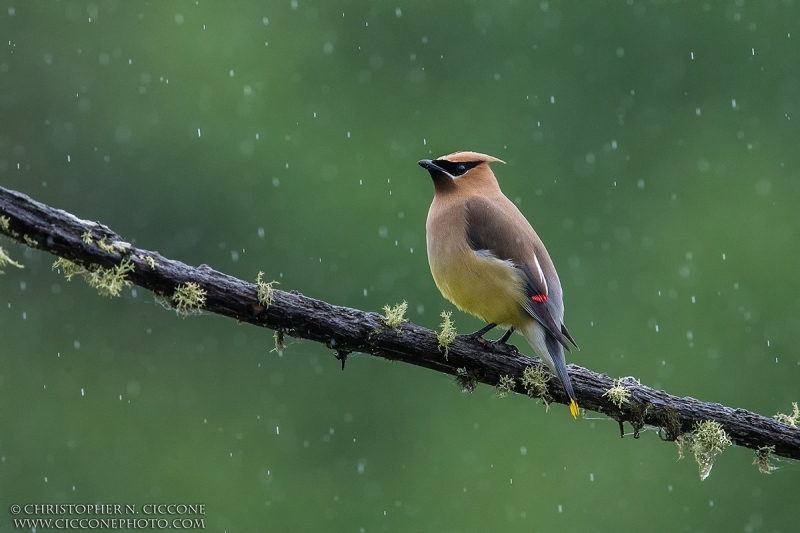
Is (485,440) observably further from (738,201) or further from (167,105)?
(167,105)

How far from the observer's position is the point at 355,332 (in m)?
4.63

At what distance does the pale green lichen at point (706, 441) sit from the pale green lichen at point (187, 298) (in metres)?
2.07

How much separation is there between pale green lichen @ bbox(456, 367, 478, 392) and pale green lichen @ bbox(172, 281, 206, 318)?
118 cm

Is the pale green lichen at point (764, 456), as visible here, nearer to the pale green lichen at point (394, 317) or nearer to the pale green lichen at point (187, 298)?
the pale green lichen at point (394, 317)

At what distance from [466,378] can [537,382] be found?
0.30m

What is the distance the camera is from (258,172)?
15406 mm

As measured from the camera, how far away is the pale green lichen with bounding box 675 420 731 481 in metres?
4.81

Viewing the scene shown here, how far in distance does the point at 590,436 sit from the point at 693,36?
251 inches

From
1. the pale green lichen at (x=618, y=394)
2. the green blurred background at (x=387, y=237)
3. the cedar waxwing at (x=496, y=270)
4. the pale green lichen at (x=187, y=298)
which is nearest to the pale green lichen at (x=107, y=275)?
the pale green lichen at (x=187, y=298)

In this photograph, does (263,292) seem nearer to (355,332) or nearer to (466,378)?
(355,332)

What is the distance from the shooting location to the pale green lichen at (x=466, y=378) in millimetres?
4902

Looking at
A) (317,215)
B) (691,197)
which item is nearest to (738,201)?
(691,197)

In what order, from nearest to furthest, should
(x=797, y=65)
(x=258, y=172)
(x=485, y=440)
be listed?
(x=485, y=440)
(x=258, y=172)
(x=797, y=65)

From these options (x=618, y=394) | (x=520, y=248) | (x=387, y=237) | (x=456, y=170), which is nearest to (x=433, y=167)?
(x=456, y=170)
